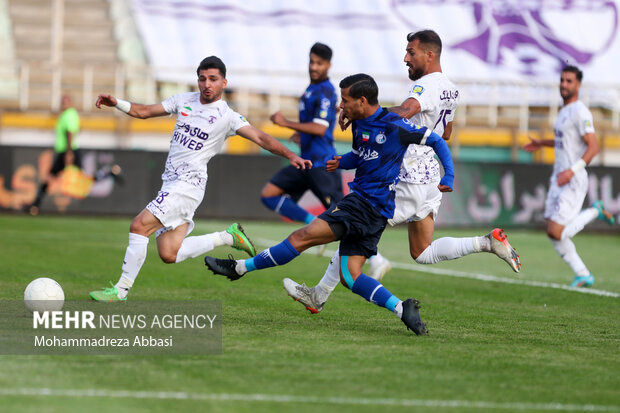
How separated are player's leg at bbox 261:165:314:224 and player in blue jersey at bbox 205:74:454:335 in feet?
13.5

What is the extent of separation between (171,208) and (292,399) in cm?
368

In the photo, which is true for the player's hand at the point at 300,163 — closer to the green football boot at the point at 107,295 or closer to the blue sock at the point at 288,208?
the green football boot at the point at 107,295

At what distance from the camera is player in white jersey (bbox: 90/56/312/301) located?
8.19m

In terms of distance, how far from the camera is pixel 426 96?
26.3 feet

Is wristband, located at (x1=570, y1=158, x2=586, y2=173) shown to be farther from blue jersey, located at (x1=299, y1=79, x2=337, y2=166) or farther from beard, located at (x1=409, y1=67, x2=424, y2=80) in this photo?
beard, located at (x1=409, y1=67, x2=424, y2=80)

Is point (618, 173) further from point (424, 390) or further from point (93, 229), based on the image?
point (424, 390)

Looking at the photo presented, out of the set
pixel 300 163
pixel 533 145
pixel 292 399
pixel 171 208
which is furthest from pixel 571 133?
pixel 292 399

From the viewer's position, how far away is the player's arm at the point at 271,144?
766 centimetres

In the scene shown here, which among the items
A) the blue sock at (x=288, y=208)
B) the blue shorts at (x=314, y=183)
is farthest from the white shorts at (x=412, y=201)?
the blue sock at (x=288, y=208)

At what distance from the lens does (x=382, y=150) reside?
281 inches

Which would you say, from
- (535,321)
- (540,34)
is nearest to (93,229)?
(535,321)

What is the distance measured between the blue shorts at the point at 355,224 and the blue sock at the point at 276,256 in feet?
1.32

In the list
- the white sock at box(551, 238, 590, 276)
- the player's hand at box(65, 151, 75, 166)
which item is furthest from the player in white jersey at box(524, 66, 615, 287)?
the player's hand at box(65, 151, 75, 166)

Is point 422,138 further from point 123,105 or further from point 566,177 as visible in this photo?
point 566,177
